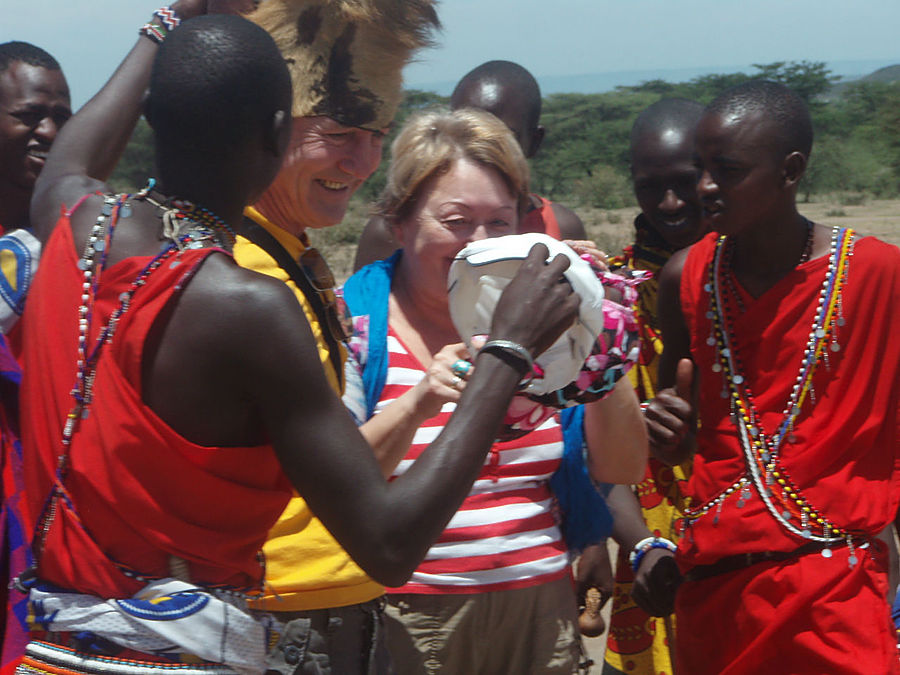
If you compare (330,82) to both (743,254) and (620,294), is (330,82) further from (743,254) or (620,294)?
(743,254)

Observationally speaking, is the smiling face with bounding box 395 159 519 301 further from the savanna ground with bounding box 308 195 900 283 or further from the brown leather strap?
the savanna ground with bounding box 308 195 900 283

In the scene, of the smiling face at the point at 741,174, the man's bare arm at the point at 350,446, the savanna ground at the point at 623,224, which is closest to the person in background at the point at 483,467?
the smiling face at the point at 741,174

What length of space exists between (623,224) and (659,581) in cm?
2216

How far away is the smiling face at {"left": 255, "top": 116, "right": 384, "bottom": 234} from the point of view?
2.60 meters

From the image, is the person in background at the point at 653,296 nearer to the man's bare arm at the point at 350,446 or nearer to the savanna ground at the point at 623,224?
the man's bare arm at the point at 350,446

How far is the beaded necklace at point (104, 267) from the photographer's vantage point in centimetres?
170

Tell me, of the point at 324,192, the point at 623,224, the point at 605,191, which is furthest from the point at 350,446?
the point at 605,191

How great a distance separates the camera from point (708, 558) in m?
3.06

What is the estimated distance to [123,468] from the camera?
1.67 metres

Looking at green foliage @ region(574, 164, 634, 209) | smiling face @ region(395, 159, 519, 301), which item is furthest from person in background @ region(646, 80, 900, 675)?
green foliage @ region(574, 164, 634, 209)

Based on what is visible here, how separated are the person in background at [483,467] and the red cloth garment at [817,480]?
0.46m

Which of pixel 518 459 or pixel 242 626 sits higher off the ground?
pixel 242 626

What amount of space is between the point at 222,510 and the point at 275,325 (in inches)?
12.1

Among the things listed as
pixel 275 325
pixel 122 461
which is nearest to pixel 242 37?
pixel 275 325
